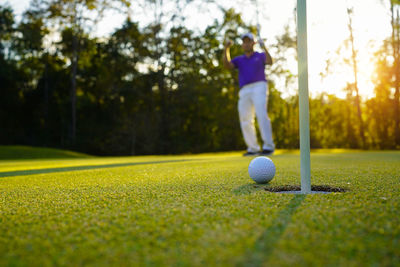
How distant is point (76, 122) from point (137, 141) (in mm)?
5575

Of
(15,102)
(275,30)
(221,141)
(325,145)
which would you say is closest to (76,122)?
(15,102)

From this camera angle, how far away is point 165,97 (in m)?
17.1

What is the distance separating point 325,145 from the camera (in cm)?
1515

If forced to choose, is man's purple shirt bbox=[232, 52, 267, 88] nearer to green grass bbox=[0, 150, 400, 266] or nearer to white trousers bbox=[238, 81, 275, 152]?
white trousers bbox=[238, 81, 275, 152]

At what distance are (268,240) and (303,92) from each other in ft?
3.67

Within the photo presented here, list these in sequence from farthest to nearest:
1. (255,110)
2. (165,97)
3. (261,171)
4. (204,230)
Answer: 1. (165,97)
2. (255,110)
3. (261,171)
4. (204,230)

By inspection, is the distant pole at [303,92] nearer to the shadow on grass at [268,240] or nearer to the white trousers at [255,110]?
the shadow on grass at [268,240]

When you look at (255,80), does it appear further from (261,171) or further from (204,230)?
(204,230)

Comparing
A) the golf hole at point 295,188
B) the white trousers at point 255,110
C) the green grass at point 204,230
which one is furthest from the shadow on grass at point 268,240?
the white trousers at point 255,110

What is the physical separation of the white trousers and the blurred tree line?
8595 millimetres

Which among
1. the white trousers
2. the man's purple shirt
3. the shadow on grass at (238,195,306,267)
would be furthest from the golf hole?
the man's purple shirt

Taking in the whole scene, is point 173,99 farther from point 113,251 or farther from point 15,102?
point 113,251

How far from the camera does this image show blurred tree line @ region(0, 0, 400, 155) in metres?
14.7

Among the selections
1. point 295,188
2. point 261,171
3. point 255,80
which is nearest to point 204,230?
point 295,188
